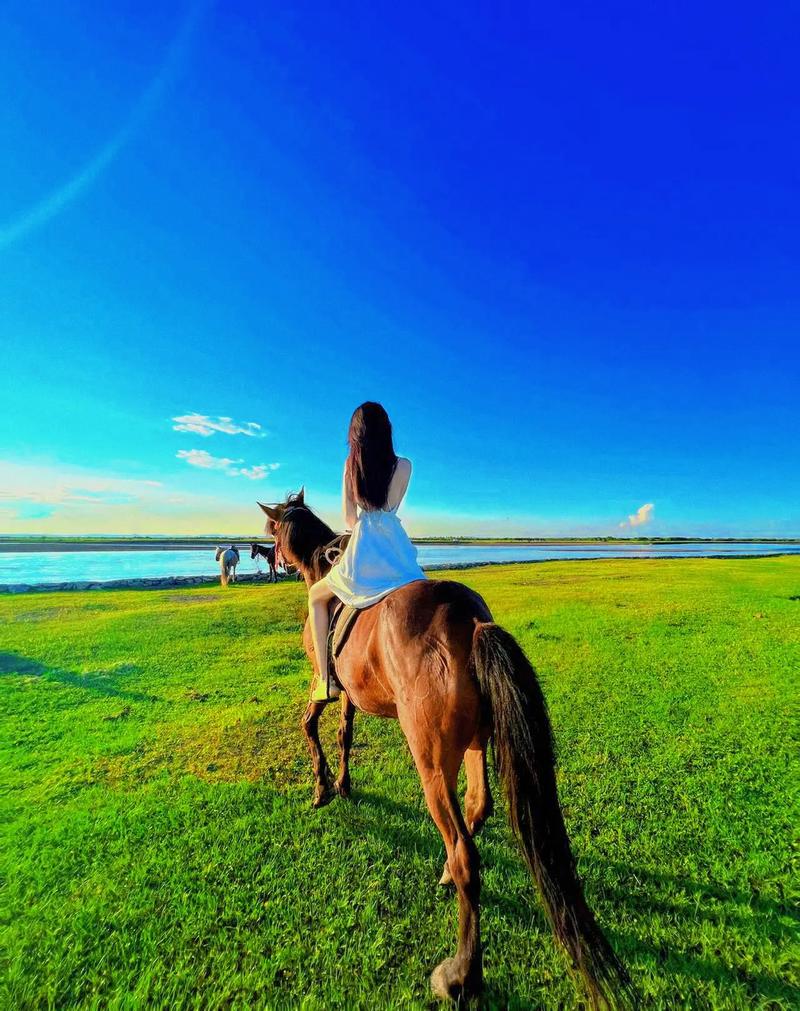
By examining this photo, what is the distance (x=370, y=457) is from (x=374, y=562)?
0.84m

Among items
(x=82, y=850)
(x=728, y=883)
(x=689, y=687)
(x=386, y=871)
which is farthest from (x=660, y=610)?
(x=82, y=850)

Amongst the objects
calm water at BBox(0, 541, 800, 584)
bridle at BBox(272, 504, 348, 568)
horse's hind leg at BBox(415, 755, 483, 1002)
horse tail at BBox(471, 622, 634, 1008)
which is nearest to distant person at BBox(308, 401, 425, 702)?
bridle at BBox(272, 504, 348, 568)

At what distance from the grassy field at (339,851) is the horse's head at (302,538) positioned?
2.13 m

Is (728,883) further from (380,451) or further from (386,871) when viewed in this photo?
(380,451)

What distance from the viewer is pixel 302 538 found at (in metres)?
4.39

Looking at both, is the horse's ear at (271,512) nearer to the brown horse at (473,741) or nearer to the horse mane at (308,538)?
the horse mane at (308,538)

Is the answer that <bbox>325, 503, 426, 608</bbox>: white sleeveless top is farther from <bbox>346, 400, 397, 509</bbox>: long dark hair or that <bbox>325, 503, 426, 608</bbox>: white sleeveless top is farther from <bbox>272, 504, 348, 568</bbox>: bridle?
<bbox>272, 504, 348, 568</bbox>: bridle

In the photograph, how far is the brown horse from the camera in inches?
82.6

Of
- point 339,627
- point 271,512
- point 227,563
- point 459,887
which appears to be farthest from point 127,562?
point 459,887

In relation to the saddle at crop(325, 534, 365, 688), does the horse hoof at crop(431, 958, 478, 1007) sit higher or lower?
lower

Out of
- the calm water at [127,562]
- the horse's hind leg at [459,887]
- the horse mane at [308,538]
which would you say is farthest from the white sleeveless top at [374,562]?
the calm water at [127,562]

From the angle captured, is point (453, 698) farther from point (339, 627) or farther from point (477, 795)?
point (339, 627)

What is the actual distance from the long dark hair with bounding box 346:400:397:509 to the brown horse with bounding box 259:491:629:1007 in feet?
2.70

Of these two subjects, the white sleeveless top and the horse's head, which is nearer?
the white sleeveless top
